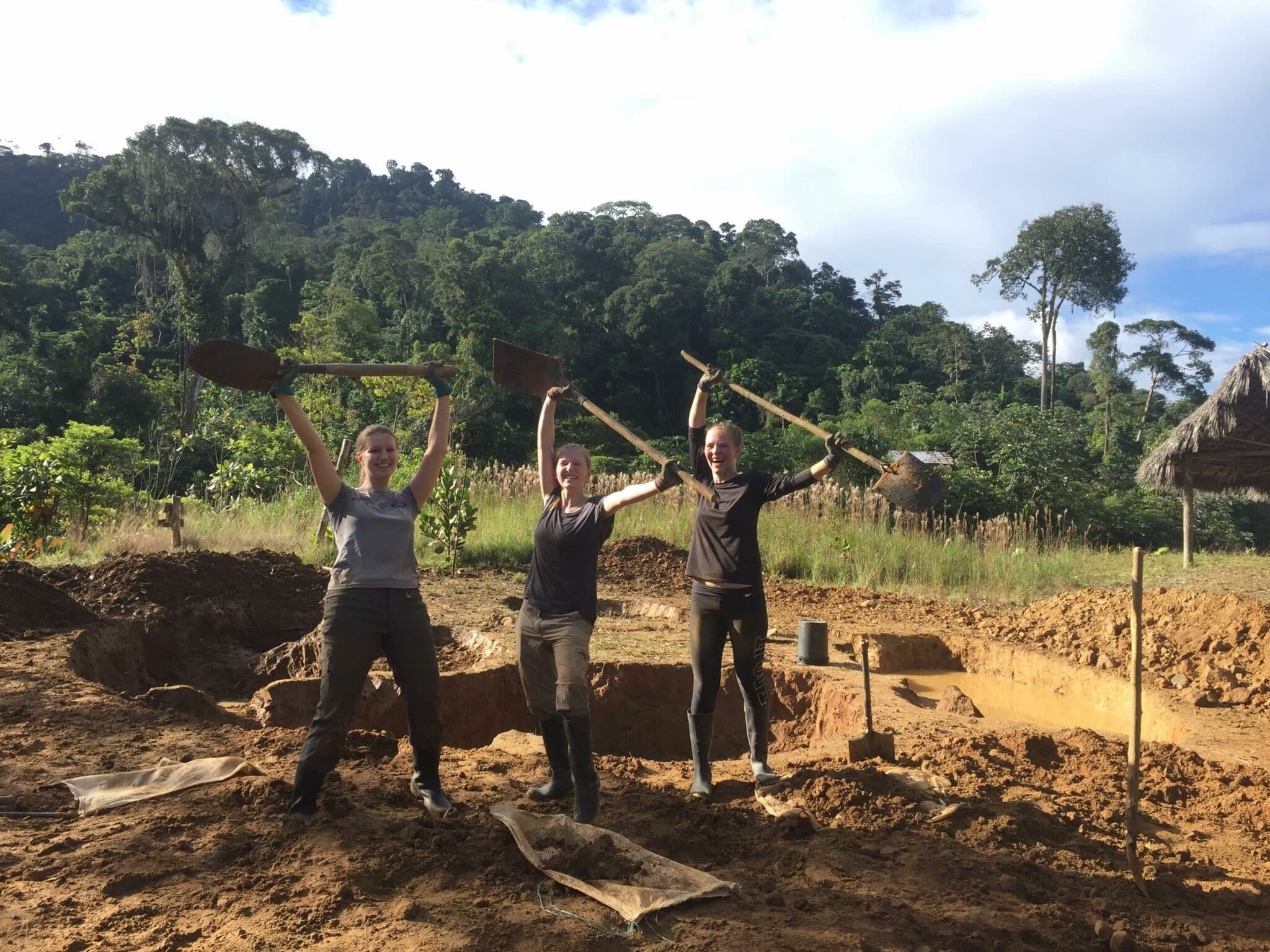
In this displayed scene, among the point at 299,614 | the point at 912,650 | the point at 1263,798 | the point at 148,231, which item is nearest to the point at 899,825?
the point at 1263,798

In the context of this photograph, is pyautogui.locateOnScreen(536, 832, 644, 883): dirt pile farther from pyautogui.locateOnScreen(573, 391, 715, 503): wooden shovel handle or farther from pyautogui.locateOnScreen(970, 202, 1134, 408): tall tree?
pyautogui.locateOnScreen(970, 202, 1134, 408): tall tree

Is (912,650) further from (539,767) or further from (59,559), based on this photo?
(59,559)

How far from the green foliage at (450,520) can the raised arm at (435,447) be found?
6166mm

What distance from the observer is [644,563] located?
1091 cm

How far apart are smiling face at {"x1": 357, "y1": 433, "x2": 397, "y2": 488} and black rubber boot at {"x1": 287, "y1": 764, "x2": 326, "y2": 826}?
42.1 inches

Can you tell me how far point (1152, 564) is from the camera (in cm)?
1308

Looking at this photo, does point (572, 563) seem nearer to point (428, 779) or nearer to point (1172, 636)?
point (428, 779)

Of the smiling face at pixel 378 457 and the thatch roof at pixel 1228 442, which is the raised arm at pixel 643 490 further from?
the thatch roof at pixel 1228 442

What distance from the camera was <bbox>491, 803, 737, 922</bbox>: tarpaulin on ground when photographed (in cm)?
275

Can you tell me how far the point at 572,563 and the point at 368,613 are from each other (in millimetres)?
792

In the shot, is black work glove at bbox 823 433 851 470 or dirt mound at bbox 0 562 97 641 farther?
dirt mound at bbox 0 562 97 641

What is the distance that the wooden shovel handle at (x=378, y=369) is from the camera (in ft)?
11.9

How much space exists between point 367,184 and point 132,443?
151 ft

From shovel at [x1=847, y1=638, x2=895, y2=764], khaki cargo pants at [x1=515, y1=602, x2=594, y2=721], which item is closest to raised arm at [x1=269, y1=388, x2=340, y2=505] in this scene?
khaki cargo pants at [x1=515, y1=602, x2=594, y2=721]
